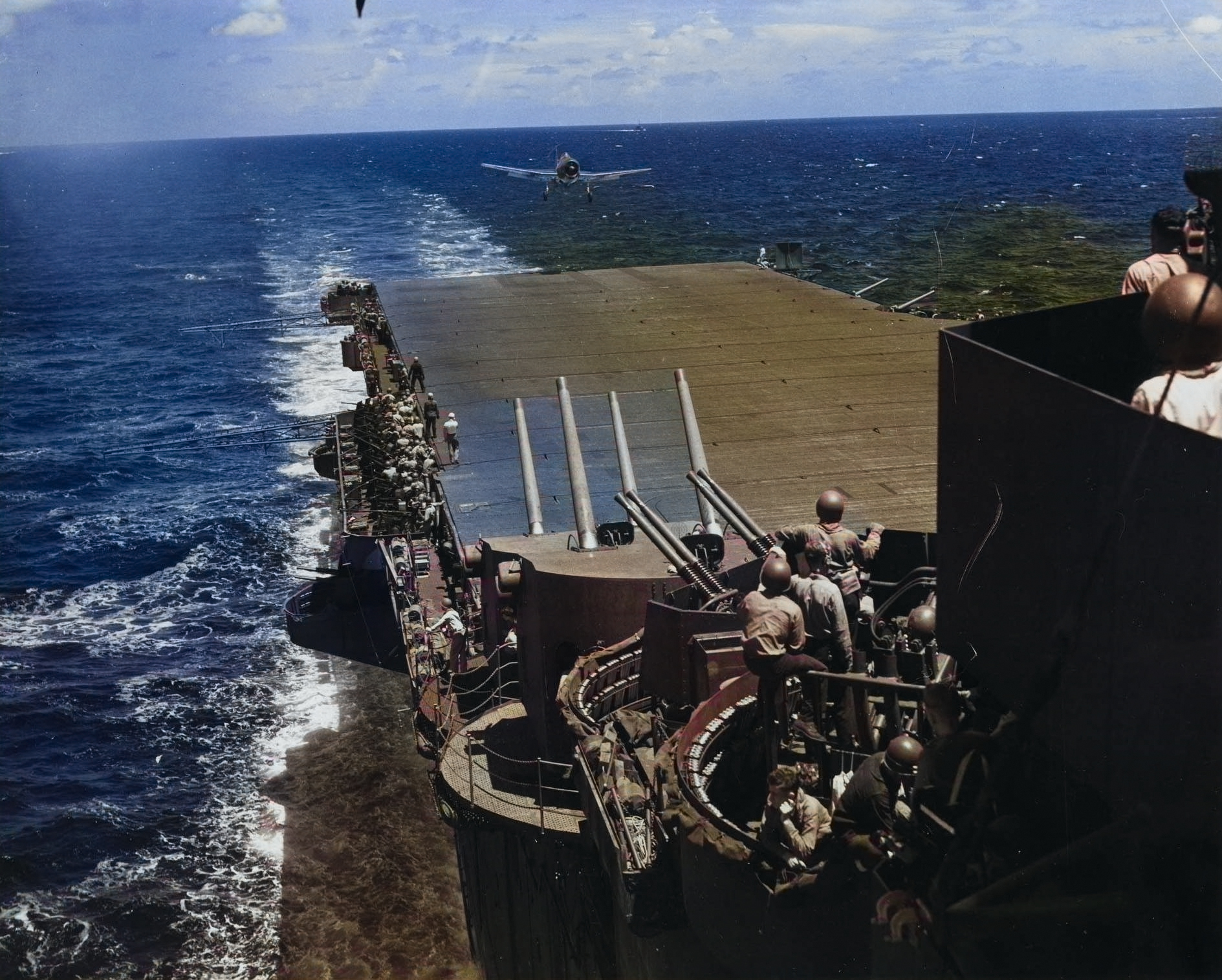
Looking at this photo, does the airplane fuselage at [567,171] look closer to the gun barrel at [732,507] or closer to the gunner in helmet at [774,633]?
the gun barrel at [732,507]

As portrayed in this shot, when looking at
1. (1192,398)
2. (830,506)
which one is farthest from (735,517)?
(1192,398)

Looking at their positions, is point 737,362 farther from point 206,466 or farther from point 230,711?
point 206,466

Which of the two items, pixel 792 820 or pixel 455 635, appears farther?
pixel 455 635

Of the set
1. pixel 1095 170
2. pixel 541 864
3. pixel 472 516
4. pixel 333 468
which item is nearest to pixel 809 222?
pixel 1095 170

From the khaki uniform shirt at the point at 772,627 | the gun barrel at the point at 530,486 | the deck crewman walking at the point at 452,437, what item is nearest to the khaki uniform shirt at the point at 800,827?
the khaki uniform shirt at the point at 772,627

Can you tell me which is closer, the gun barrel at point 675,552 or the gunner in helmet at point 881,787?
the gunner in helmet at point 881,787

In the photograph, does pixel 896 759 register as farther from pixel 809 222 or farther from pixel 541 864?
pixel 809 222

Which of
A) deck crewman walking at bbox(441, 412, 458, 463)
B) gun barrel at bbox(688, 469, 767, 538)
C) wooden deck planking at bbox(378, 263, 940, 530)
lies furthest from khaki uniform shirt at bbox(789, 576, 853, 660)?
deck crewman walking at bbox(441, 412, 458, 463)
